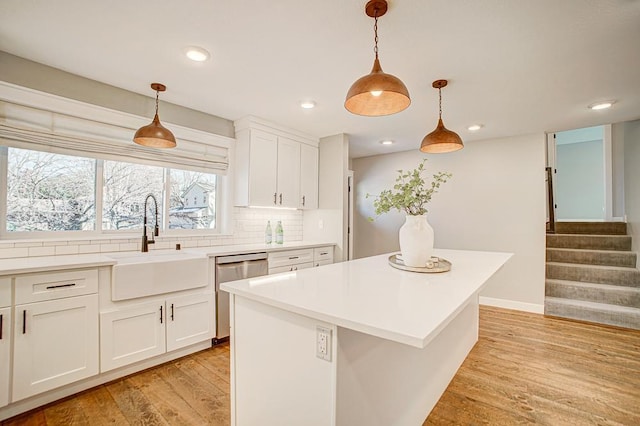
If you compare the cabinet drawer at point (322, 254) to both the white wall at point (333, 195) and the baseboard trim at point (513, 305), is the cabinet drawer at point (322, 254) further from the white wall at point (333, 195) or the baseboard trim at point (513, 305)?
the baseboard trim at point (513, 305)

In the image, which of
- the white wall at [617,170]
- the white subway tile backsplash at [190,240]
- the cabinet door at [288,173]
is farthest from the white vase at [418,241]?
the white wall at [617,170]

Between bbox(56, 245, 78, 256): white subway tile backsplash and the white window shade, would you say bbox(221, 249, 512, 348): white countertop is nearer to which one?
bbox(56, 245, 78, 256): white subway tile backsplash

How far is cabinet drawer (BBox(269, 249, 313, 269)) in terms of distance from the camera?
10.9 ft

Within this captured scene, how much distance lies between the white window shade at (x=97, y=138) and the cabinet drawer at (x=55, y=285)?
102 cm

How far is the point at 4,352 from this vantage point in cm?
177

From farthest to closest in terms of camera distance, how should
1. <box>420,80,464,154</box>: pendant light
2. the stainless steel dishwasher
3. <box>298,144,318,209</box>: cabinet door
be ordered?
<box>298,144,318,209</box>: cabinet door < the stainless steel dishwasher < <box>420,80,464,154</box>: pendant light

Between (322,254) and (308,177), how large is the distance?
109 centimetres

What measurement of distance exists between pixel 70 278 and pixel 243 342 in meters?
1.43

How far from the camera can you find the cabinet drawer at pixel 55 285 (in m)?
1.85

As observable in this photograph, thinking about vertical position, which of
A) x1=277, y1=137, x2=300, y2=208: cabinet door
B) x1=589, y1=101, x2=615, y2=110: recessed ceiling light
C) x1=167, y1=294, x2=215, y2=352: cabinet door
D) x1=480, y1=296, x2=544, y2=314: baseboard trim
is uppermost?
x1=589, y1=101, x2=615, y2=110: recessed ceiling light

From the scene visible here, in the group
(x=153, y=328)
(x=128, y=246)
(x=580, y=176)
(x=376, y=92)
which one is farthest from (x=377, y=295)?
(x=580, y=176)

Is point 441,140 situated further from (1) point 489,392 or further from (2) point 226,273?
(2) point 226,273

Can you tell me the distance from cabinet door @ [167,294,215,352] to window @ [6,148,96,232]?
1.06 meters

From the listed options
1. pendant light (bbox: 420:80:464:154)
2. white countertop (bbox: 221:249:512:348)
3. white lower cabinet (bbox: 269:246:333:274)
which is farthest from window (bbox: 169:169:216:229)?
pendant light (bbox: 420:80:464:154)
